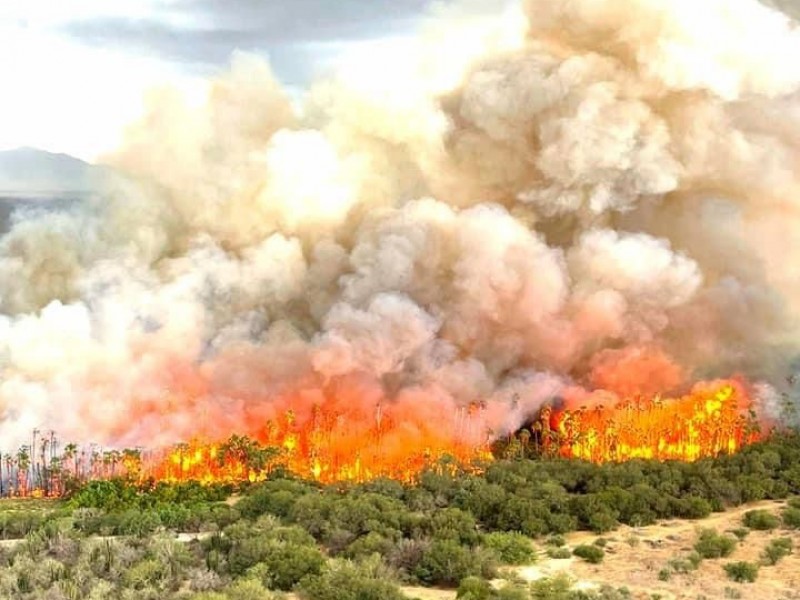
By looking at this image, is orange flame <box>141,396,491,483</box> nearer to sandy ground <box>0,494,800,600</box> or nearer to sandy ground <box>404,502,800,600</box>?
sandy ground <box>0,494,800,600</box>

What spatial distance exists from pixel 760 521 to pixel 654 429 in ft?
64.3

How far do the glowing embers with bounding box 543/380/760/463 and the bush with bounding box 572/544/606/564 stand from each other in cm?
2069

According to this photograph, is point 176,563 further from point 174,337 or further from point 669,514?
point 174,337

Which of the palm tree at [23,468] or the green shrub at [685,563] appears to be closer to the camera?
the green shrub at [685,563]

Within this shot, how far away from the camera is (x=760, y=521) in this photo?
133 ft

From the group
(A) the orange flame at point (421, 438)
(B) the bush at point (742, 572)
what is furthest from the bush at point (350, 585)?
(A) the orange flame at point (421, 438)

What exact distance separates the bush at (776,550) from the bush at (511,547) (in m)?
7.81

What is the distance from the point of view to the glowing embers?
2298 inches

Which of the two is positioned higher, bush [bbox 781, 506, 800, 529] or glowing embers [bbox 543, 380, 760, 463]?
glowing embers [bbox 543, 380, 760, 463]

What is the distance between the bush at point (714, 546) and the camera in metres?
36.3

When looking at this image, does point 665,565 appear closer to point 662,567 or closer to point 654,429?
point 662,567

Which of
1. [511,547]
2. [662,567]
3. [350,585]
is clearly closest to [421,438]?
[511,547]

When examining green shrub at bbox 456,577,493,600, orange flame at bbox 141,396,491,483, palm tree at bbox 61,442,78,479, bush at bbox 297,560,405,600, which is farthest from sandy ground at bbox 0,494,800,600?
palm tree at bbox 61,442,78,479

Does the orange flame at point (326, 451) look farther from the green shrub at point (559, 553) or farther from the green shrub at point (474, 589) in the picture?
the green shrub at point (474, 589)
